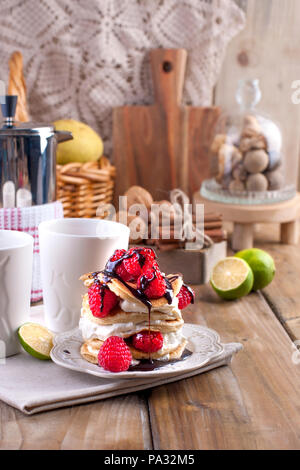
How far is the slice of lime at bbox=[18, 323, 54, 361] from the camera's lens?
79 centimetres

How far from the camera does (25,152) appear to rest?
40.1 inches

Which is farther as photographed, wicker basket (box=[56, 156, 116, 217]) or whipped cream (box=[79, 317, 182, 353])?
wicker basket (box=[56, 156, 116, 217])

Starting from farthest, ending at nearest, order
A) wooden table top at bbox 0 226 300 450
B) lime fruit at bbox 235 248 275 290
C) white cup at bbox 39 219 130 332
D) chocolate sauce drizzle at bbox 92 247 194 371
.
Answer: lime fruit at bbox 235 248 275 290 < white cup at bbox 39 219 130 332 < chocolate sauce drizzle at bbox 92 247 194 371 < wooden table top at bbox 0 226 300 450

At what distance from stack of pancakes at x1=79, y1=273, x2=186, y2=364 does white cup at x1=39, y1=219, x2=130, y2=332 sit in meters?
0.12

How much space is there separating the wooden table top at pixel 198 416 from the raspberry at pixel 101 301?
0.34ft

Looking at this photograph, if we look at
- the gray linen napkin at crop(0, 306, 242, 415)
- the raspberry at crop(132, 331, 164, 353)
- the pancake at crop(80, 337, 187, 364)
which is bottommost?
the gray linen napkin at crop(0, 306, 242, 415)

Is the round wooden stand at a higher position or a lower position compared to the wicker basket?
lower

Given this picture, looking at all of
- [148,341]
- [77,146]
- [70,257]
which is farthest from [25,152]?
[148,341]

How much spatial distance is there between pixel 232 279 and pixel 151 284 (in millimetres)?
377

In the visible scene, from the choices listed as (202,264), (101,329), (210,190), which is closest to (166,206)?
(202,264)

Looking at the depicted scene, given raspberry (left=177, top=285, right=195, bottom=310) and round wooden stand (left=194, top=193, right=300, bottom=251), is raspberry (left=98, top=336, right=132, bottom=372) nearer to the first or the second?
raspberry (left=177, top=285, right=195, bottom=310)

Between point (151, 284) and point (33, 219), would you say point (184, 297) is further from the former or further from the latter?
point (33, 219)

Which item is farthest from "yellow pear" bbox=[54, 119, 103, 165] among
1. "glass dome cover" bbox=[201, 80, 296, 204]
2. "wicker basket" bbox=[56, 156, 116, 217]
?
"glass dome cover" bbox=[201, 80, 296, 204]
